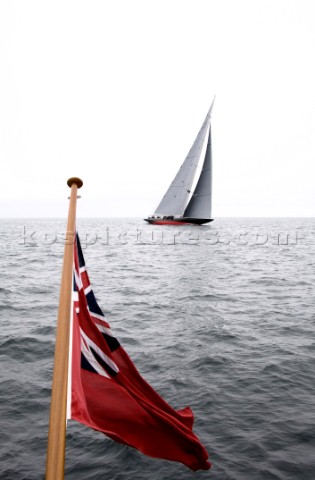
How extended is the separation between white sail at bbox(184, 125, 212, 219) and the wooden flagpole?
199 ft

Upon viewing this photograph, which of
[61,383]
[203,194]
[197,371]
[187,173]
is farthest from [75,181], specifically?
[187,173]

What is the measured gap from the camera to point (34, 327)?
11.1 metres

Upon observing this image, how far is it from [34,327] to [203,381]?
5.78 m

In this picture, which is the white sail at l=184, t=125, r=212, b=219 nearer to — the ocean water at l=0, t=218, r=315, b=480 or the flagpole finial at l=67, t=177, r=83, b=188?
the ocean water at l=0, t=218, r=315, b=480

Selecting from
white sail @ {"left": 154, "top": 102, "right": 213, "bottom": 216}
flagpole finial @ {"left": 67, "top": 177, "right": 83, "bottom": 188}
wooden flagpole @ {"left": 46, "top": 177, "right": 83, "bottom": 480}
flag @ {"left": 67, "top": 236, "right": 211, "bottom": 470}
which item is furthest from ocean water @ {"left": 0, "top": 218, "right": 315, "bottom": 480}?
white sail @ {"left": 154, "top": 102, "right": 213, "bottom": 216}

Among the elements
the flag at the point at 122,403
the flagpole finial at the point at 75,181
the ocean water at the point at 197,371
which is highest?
the flagpole finial at the point at 75,181

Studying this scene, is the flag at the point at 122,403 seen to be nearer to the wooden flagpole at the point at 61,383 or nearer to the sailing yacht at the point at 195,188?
the wooden flagpole at the point at 61,383

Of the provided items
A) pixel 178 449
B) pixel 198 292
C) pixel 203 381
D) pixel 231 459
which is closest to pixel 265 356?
Answer: pixel 203 381

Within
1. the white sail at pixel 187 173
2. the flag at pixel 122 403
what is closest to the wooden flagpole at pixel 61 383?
the flag at pixel 122 403

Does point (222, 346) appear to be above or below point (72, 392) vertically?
below

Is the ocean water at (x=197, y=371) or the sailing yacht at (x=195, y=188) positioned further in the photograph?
the sailing yacht at (x=195, y=188)

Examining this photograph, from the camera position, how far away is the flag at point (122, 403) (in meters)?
3.41

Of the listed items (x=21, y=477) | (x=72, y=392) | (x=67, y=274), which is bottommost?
(x=21, y=477)

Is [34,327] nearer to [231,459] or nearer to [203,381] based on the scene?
[203,381]
